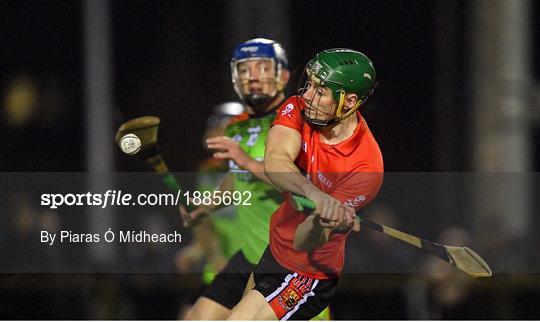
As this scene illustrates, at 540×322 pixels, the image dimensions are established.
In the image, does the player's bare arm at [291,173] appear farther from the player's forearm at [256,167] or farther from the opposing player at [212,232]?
the opposing player at [212,232]

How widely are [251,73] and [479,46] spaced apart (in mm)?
1039

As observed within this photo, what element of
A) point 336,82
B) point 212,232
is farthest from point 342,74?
point 212,232

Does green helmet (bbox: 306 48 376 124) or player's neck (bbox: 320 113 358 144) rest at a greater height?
green helmet (bbox: 306 48 376 124)

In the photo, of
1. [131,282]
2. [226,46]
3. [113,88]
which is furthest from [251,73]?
[131,282]

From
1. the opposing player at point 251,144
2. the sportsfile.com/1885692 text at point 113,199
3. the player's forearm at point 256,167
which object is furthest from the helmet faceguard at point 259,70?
the sportsfile.com/1885692 text at point 113,199

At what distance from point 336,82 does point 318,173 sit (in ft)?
1.32

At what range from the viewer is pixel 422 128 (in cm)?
687

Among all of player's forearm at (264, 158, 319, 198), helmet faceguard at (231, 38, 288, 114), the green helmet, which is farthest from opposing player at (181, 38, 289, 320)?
the green helmet

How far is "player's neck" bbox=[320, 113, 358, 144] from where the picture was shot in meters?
6.48

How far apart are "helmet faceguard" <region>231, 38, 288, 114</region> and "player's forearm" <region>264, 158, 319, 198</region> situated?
0.42 m

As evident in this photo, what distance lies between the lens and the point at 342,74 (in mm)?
6398

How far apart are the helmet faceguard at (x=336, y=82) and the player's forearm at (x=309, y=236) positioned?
43 cm

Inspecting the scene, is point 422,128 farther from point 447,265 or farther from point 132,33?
point 132,33

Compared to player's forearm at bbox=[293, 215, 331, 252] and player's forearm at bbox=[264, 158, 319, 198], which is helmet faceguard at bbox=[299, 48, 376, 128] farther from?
player's forearm at bbox=[293, 215, 331, 252]
